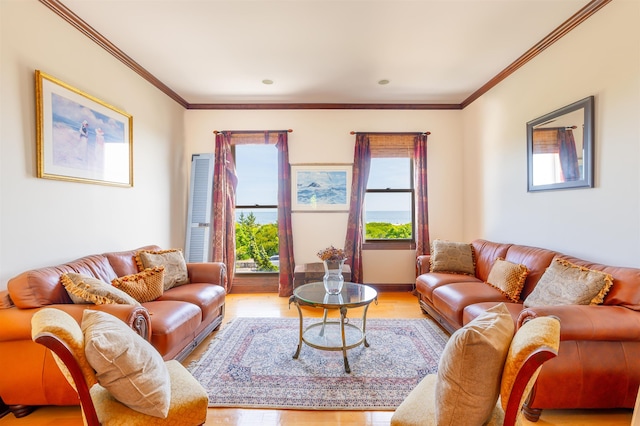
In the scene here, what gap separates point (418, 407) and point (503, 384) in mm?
421

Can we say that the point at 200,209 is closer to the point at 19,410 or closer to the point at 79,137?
the point at 79,137

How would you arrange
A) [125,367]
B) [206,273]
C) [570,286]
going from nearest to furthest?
[125,367] < [570,286] < [206,273]

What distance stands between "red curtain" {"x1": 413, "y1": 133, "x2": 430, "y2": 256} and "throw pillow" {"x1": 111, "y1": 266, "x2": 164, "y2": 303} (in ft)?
11.8

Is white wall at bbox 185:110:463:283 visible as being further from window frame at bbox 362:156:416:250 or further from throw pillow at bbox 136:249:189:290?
throw pillow at bbox 136:249:189:290

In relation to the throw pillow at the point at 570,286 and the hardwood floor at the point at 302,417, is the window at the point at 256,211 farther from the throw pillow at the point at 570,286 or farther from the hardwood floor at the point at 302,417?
the throw pillow at the point at 570,286

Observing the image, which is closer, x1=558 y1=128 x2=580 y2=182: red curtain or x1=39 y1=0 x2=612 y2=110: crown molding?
x1=39 y1=0 x2=612 y2=110: crown molding

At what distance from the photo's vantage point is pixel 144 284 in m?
2.69

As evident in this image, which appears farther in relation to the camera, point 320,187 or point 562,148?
point 320,187

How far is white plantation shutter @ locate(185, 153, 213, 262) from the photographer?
15.1 ft

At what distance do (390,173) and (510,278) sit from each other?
2.56m

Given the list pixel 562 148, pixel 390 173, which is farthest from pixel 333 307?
pixel 390 173

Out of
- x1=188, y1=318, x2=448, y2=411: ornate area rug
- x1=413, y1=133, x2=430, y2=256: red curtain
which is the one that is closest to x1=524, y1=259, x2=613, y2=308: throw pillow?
x1=188, y1=318, x2=448, y2=411: ornate area rug

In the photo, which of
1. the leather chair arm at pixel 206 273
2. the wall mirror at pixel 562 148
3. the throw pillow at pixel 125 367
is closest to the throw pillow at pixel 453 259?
the wall mirror at pixel 562 148

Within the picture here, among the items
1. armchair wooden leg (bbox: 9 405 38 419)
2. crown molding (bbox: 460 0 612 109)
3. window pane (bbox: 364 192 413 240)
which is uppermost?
crown molding (bbox: 460 0 612 109)
